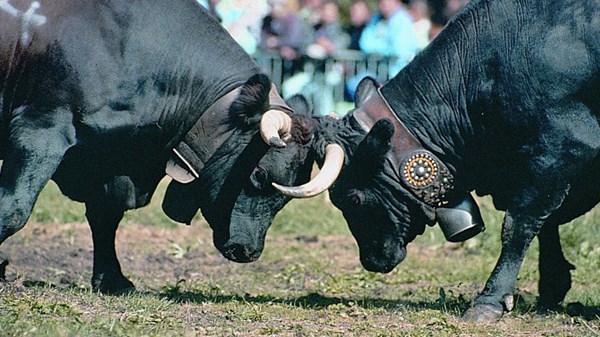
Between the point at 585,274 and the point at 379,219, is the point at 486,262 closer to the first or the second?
the point at 585,274

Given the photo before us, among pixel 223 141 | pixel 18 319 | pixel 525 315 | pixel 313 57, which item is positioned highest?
pixel 313 57

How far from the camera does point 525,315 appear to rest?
337 inches

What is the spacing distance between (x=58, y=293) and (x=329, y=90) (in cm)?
924

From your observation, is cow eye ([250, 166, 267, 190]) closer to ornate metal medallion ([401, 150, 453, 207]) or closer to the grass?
the grass

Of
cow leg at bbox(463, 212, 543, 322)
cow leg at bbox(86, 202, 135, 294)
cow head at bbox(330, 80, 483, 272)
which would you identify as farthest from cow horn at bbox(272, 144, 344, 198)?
cow leg at bbox(86, 202, 135, 294)

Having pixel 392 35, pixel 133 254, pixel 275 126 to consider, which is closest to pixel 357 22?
pixel 392 35

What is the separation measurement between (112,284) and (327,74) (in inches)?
320

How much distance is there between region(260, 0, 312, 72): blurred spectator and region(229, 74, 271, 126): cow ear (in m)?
8.12

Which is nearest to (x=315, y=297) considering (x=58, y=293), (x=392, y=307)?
(x=392, y=307)

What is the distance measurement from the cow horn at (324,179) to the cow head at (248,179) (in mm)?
217

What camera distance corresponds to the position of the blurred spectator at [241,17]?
15.6 metres

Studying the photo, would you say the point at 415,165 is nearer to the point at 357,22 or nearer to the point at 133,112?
the point at 133,112

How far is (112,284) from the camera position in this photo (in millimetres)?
9430

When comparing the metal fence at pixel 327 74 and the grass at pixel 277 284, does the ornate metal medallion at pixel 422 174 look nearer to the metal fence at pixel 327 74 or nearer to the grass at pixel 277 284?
the grass at pixel 277 284
